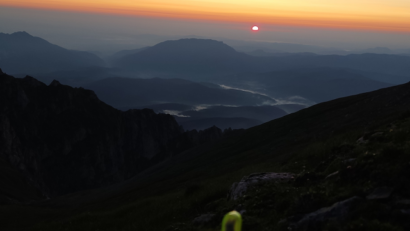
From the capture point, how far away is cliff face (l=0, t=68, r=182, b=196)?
13325cm

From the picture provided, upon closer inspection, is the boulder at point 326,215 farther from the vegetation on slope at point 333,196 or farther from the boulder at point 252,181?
the boulder at point 252,181

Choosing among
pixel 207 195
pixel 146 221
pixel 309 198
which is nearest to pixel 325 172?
pixel 309 198

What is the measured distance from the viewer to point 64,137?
148 m

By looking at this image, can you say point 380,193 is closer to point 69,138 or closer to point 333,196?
point 333,196

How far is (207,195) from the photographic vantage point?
18359mm

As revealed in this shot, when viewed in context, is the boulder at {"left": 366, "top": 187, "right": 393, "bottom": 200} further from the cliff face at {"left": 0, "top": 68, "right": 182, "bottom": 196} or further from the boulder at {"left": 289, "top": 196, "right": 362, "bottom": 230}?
the cliff face at {"left": 0, "top": 68, "right": 182, "bottom": 196}

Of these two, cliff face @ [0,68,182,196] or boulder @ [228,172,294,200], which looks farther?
cliff face @ [0,68,182,196]

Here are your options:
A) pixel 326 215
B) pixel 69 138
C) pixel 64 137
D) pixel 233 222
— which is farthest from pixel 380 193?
pixel 69 138

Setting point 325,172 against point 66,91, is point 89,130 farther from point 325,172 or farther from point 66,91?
point 325,172

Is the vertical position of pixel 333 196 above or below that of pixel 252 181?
above

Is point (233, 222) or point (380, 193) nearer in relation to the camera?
point (233, 222)

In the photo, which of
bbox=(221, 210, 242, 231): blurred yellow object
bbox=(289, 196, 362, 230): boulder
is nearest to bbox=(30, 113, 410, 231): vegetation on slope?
bbox=(289, 196, 362, 230): boulder

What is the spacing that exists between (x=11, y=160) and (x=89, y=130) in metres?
45.4

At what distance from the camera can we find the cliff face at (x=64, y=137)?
133 meters
